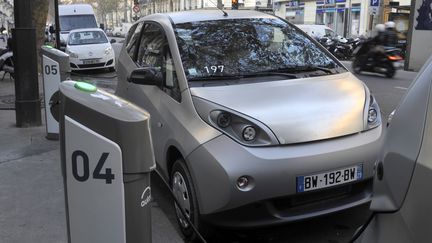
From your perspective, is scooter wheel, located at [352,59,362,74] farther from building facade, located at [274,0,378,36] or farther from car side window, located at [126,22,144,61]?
building facade, located at [274,0,378,36]

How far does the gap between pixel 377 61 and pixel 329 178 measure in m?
11.8

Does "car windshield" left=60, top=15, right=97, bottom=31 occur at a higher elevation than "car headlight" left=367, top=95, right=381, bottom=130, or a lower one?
lower

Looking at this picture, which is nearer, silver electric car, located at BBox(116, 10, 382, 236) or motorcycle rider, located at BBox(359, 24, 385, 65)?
silver electric car, located at BBox(116, 10, 382, 236)

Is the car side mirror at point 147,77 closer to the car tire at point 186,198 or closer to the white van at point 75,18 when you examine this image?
the car tire at point 186,198

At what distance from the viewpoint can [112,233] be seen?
2156mm

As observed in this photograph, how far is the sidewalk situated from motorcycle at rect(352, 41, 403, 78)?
10.3 m

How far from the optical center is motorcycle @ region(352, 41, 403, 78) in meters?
14.2

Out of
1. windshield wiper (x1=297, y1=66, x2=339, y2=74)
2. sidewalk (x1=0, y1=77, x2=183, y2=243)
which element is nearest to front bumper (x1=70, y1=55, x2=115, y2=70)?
sidewalk (x1=0, y1=77, x2=183, y2=243)

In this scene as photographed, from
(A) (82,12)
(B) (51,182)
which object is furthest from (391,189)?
(A) (82,12)

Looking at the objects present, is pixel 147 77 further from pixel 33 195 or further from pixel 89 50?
pixel 89 50

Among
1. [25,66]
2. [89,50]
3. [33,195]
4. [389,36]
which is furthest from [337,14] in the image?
[33,195]

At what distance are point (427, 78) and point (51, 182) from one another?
3.76 metres

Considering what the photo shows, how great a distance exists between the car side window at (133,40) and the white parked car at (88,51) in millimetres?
10647

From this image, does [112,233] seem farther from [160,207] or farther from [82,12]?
[82,12]
